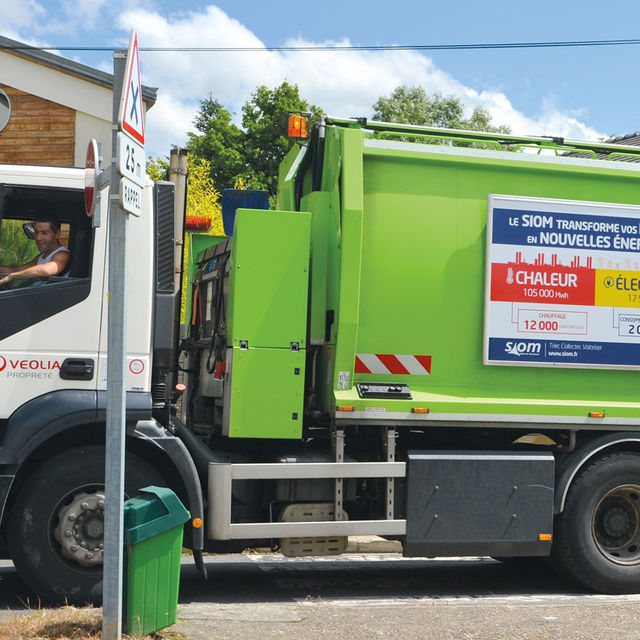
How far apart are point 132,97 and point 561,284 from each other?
3602mm

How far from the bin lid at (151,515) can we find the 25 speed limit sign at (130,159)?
1742 mm

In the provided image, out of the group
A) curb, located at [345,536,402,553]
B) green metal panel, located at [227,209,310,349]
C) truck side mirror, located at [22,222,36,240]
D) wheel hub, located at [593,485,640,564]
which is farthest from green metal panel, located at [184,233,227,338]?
wheel hub, located at [593,485,640,564]

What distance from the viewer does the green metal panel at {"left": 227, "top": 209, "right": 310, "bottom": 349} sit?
20.6 feet

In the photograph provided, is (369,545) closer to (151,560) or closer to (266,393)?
(266,393)

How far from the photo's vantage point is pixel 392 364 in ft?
21.5

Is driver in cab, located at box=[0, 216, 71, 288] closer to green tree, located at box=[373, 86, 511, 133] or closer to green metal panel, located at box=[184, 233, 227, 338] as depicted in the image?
green metal panel, located at box=[184, 233, 227, 338]

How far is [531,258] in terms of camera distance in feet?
22.2

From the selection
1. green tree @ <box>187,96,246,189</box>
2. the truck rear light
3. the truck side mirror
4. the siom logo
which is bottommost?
the siom logo

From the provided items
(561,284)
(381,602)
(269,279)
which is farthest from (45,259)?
(561,284)

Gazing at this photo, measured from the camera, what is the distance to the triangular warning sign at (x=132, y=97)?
4.32 metres

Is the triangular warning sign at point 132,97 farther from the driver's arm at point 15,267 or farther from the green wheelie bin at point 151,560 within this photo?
the green wheelie bin at point 151,560

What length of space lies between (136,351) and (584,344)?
126 inches

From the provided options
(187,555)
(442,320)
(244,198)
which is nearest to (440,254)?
(442,320)

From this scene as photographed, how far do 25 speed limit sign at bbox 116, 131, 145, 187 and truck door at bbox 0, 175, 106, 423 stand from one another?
52.7 inches
